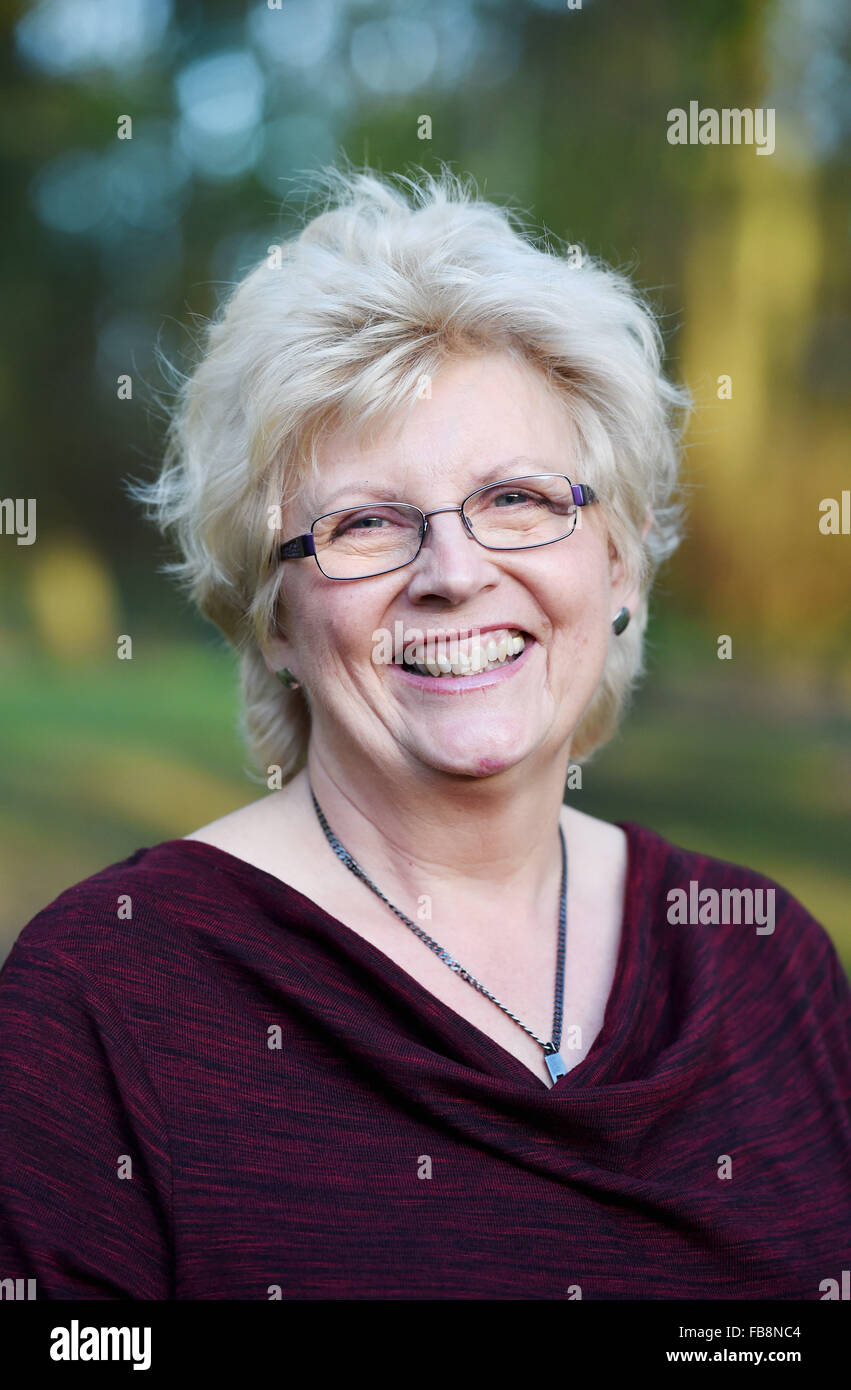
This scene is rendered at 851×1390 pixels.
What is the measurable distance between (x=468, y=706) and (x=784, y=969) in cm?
81

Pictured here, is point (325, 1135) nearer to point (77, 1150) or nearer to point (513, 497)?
point (77, 1150)

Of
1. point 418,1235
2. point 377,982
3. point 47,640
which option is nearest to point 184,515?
point 377,982

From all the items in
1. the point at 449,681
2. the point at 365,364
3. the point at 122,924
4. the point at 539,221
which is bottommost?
the point at 122,924

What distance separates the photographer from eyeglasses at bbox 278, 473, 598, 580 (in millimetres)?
1655

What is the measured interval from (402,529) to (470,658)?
0.20 metres

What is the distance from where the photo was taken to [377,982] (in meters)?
1.65

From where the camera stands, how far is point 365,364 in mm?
1683

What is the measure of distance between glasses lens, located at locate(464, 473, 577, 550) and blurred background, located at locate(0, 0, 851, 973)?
2602 mm

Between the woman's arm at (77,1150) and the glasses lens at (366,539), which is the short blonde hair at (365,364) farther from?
the woman's arm at (77,1150)

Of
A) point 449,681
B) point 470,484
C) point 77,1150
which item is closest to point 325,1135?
point 77,1150

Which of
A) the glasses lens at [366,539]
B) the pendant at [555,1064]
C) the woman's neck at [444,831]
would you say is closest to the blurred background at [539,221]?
the woman's neck at [444,831]

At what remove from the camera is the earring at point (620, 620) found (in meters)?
1.97

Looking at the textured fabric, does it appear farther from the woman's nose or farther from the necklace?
the woman's nose
